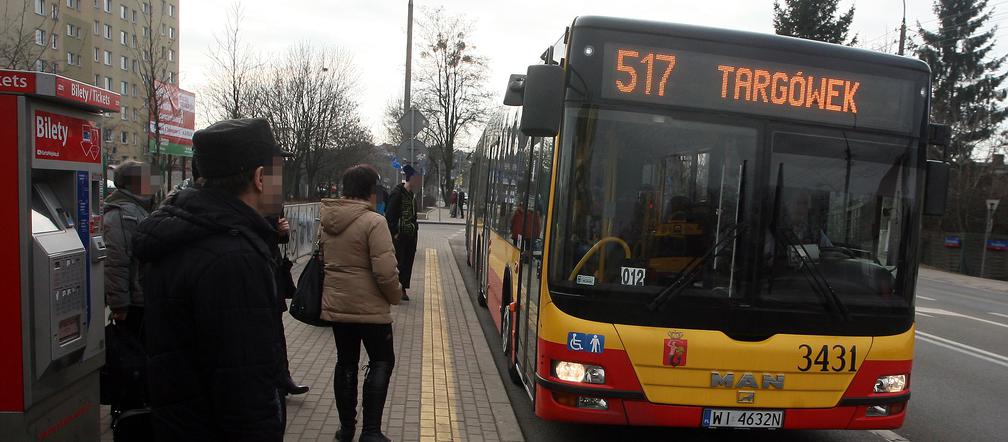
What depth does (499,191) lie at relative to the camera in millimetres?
9125

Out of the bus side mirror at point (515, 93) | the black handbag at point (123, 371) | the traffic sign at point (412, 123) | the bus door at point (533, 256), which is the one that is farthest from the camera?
the traffic sign at point (412, 123)

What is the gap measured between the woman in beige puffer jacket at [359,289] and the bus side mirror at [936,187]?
11.1ft

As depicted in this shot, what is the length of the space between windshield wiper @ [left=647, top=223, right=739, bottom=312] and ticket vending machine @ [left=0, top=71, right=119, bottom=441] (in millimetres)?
3041

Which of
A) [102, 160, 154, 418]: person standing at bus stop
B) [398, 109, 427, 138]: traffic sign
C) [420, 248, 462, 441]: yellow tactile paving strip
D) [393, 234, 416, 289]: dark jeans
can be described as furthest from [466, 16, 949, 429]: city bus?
[398, 109, 427, 138]: traffic sign

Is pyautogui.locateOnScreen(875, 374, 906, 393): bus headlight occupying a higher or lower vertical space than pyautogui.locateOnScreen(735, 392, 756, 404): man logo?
higher

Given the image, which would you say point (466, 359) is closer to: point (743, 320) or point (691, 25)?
point (743, 320)

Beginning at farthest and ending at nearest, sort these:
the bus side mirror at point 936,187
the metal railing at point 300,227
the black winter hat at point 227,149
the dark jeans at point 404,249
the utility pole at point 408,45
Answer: the utility pole at point 408,45 → the metal railing at point 300,227 → the dark jeans at point 404,249 → the bus side mirror at point 936,187 → the black winter hat at point 227,149

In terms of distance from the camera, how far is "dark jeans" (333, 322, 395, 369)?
4488 mm

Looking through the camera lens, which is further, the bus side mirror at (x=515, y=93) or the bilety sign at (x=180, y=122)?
the bilety sign at (x=180, y=122)

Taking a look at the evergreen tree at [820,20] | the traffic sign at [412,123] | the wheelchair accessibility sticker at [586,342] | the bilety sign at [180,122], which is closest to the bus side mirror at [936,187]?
the wheelchair accessibility sticker at [586,342]

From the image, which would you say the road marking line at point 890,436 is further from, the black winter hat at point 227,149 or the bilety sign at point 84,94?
the bilety sign at point 84,94

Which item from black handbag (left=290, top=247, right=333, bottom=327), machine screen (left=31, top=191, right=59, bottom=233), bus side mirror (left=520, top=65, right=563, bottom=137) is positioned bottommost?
black handbag (left=290, top=247, right=333, bottom=327)

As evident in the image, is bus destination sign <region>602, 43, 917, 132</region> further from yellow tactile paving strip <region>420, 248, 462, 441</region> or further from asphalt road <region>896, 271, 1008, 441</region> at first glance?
asphalt road <region>896, 271, 1008, 441</region>

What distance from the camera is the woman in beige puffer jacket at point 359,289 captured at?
439 centimetres
